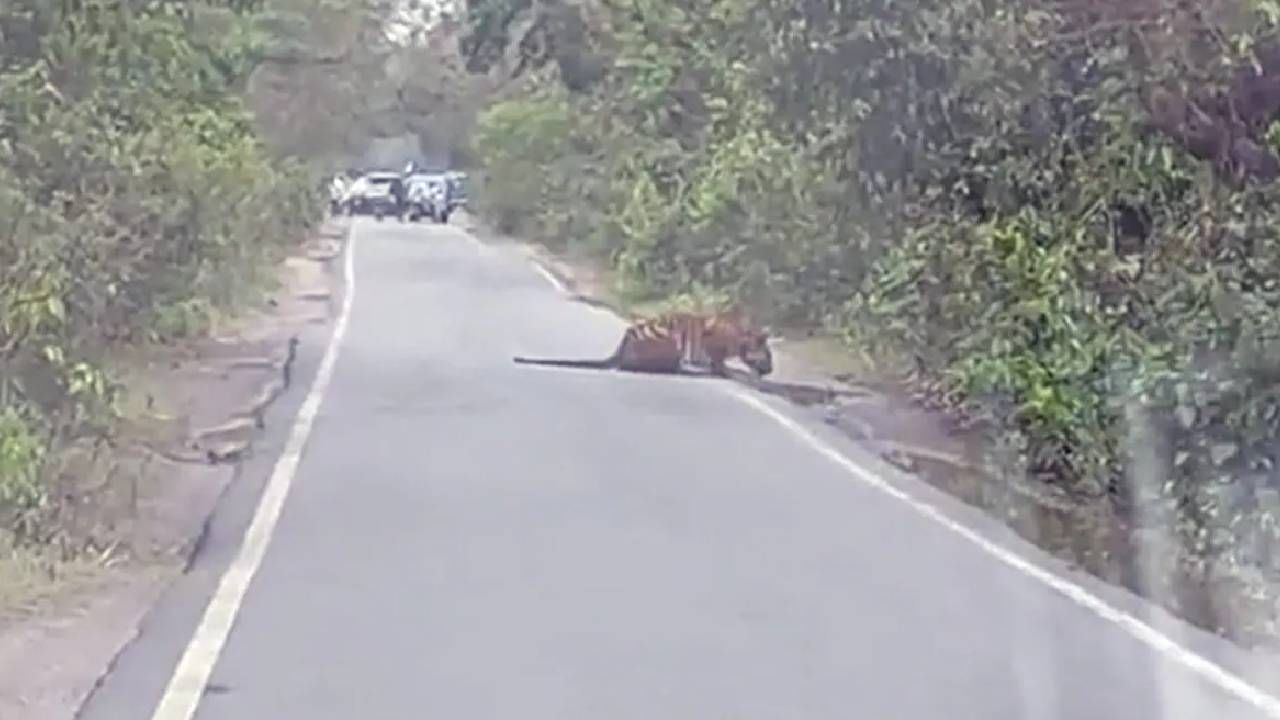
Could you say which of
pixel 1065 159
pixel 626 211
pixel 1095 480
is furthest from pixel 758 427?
pixel 626 211

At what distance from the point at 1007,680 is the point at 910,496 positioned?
21.0ft

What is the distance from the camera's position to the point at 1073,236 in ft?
60.6

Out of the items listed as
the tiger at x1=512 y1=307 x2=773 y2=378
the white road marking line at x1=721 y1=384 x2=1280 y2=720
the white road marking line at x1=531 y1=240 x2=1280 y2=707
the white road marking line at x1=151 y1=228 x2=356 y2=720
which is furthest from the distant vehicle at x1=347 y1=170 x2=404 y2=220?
the white road marking line at x1=721 y1=384 x2=1280 y2=720

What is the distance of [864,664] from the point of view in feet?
33.7

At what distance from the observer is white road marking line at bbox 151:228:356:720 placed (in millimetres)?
9539

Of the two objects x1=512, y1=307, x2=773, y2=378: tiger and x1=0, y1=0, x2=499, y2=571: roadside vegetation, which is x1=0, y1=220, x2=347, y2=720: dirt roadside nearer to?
x1=0, y1=0, x2=499, y2=571: roadside vegetation

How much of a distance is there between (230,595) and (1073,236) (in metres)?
8.30

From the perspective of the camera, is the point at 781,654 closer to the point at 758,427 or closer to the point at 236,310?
the point at 758,427

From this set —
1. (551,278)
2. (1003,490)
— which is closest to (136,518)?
(1003,490)

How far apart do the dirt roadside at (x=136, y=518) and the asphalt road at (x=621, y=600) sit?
20cm

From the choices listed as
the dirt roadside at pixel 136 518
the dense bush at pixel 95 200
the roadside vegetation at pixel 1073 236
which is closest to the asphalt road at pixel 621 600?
the dirt roadside at pixel 136 518

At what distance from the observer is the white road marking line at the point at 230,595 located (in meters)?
9.54

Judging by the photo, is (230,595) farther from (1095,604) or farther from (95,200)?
(95,200)

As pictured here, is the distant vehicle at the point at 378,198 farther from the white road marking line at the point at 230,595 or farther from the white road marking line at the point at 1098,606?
the white road marking line at the point at 1098,606
